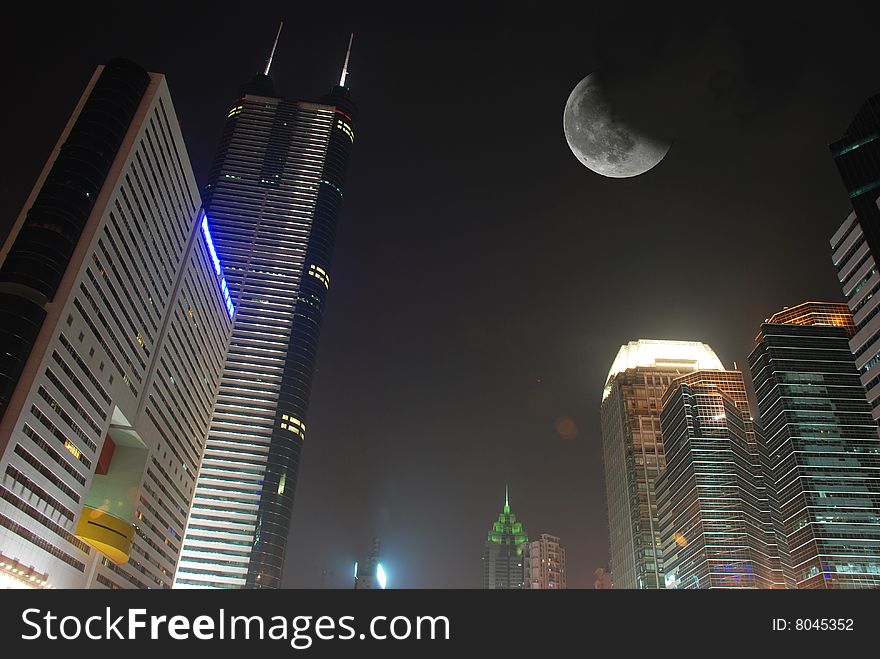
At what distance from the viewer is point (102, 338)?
91.2m

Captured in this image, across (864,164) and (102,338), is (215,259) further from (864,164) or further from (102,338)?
(864,164)

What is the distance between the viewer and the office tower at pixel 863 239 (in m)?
99.4

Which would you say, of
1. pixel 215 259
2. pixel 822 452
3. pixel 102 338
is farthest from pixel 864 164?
pixel 215 259

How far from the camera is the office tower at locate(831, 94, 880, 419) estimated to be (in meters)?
99.4

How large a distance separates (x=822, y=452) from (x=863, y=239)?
95.3 metres

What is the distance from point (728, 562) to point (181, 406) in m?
157

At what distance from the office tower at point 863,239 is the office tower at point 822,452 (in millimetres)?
85415

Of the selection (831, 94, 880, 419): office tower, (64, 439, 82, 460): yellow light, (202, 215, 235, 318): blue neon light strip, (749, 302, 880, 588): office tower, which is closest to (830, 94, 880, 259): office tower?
(831, 94, 880, 419): office tower

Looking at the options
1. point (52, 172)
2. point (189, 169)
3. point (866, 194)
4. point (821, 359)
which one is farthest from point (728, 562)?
point (52, 172)

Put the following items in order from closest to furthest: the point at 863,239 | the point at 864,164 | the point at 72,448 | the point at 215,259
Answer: the point at 72,448
the point at 863,239
the point at 864,164
the point at 215,259
